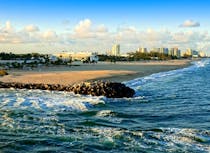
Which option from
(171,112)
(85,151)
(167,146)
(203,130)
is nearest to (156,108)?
(171,112)

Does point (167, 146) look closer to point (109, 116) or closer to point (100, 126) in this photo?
point (100, 126)

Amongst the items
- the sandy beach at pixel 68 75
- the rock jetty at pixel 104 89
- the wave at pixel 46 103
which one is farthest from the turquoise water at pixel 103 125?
the sandy beach at pixel 68 75

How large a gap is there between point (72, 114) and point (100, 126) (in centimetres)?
449

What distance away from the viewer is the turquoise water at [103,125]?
1641 cm

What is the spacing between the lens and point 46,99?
108 feet

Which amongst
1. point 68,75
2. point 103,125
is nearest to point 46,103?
point 103,125

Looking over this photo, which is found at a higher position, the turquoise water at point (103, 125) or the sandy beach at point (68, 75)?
the turquoise water at point (103, 125)

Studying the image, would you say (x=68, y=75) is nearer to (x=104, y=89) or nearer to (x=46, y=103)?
(x=104, y=89)

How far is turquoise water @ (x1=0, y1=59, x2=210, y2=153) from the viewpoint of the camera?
16.4 metres

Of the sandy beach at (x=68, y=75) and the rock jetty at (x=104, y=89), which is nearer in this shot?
the rock jetty at (x=104, y=89)

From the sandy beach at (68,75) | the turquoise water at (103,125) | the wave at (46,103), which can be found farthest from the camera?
the sandy beach at (68,75)

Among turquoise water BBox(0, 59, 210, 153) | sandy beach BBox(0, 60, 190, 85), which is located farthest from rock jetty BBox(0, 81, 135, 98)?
sandy beach BBox(0, 60, 190, 85)

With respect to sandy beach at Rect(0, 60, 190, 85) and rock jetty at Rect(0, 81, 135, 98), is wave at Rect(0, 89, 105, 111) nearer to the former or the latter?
rock jetty at Rect(0, 81, 135, 98)

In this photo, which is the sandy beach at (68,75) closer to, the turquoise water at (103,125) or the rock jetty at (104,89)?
the rock jetty at (104,89)
